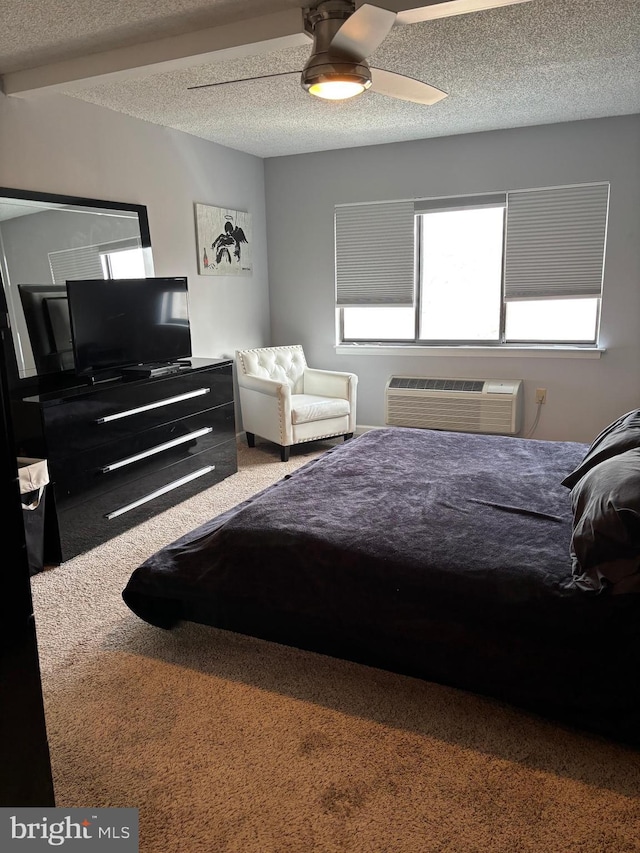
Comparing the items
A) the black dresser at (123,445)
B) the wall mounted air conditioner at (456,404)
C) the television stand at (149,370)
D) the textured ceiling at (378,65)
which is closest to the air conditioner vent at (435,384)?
the wall mounted air conditioner at (456,404)

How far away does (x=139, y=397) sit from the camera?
3621 mm

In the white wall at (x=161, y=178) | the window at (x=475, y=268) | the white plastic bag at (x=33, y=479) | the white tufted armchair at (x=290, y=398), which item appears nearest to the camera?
the white plastic bag at (x=33, y=479)

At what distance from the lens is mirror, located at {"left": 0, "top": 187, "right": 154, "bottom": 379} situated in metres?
3.27

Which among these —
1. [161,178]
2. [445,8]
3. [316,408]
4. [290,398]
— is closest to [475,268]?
[316,408]

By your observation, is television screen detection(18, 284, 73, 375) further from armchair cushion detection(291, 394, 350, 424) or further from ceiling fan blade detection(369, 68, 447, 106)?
ceiling fan blade detection(369, 68, 447, 106)

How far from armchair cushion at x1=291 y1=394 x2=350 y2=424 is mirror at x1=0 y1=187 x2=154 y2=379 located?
5.38ft

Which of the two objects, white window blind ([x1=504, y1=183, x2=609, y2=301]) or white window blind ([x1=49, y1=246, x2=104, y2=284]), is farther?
white window blind ([x1=504, y1=183, x2=609, y2=301])

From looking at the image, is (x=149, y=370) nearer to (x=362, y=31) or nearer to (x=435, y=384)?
(x=362, y=31)

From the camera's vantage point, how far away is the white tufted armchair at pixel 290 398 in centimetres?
479

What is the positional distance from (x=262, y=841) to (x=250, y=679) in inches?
26.8

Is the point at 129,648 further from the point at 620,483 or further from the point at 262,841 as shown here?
the point at 620,483

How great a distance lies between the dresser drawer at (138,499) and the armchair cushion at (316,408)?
591 millimetres

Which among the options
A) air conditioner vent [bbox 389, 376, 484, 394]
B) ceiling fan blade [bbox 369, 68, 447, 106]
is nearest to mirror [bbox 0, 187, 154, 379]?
ceiling fan blade [bbox 369, 68, 447, 106]

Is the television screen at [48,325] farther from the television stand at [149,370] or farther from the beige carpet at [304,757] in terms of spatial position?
the beige carpet at [304,757]
